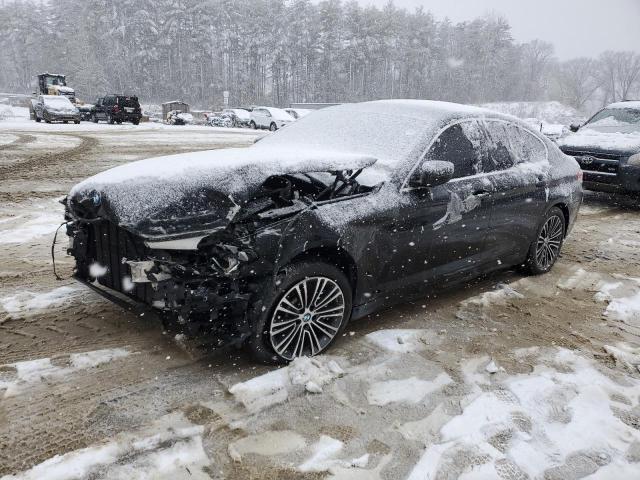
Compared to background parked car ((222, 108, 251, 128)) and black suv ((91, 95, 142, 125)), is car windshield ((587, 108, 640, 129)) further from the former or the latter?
black suv ((91, 95, 142, 125))

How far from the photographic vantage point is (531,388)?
10.4 ft

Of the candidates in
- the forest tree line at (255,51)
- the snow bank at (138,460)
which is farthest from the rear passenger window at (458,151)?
the forest tree line at (255,51)

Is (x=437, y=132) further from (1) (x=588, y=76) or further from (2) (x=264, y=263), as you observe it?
(1) (x=588, y=76)

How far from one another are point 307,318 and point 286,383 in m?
0.43

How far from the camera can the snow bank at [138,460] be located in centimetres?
227

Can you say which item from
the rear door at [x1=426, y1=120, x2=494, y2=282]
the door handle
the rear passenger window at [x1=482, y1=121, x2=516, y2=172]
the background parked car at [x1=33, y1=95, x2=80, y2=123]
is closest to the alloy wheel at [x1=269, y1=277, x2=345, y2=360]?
the rear door at [x1=426, y1=120, x2=494, y2=282]

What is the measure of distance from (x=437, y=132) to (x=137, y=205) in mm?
2345

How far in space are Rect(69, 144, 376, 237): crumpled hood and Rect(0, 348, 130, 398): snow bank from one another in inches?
36.8

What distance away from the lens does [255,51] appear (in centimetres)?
7894

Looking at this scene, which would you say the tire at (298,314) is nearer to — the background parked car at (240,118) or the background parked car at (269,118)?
the background parked car at (269,118)

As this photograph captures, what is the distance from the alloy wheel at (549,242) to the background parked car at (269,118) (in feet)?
86.1

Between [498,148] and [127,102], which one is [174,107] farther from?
[498,148]

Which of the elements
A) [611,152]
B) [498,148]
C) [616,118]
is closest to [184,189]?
[498,148]

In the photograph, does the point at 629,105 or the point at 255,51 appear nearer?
the point at 629,105
